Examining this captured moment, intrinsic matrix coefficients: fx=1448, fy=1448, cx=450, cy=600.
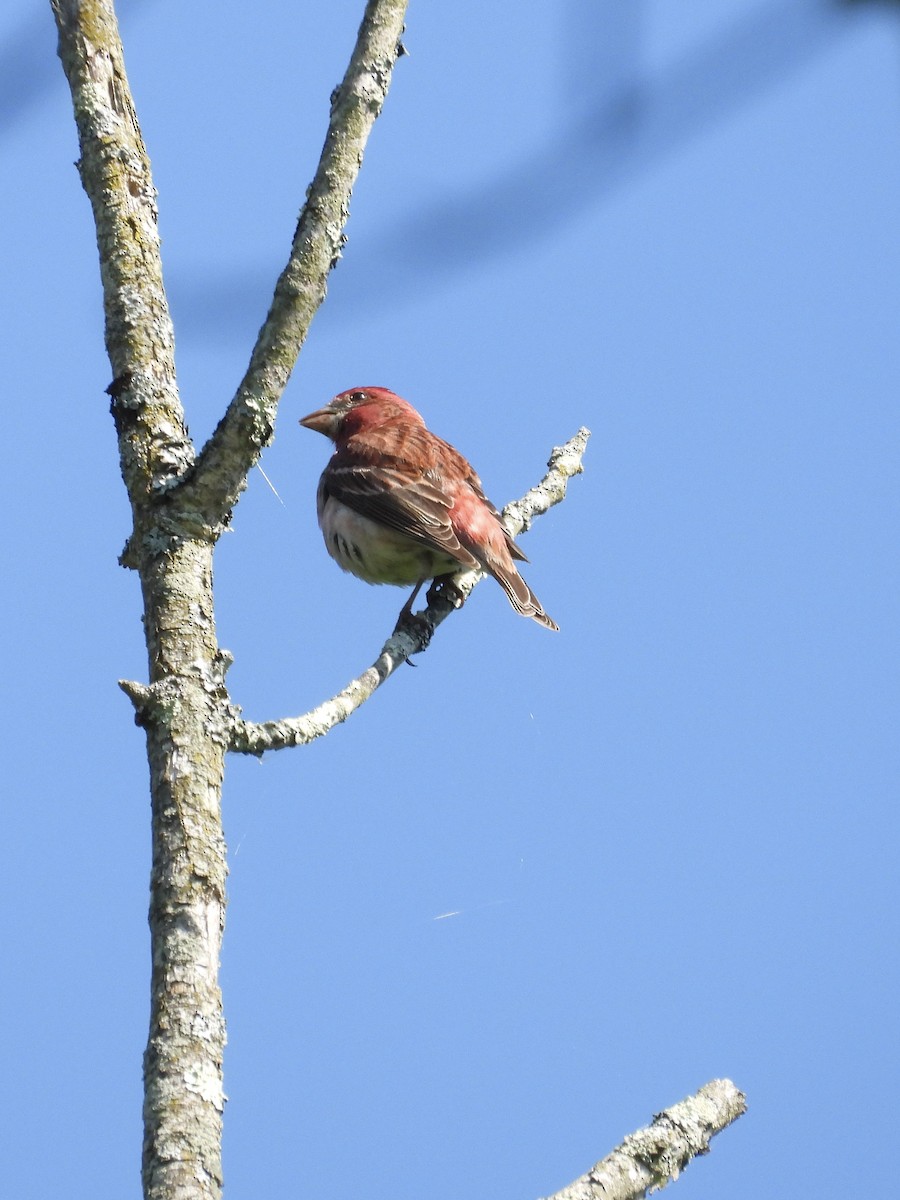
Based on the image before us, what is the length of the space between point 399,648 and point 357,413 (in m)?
5.19

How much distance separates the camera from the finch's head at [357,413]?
385 inches

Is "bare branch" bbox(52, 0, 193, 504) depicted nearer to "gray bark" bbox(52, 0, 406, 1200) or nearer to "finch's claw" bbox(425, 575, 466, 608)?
"gray bark" bbox(52, 0, 406, 1200)

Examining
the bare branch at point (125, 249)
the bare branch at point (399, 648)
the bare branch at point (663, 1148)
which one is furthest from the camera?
the bare branch at point (125, 249)

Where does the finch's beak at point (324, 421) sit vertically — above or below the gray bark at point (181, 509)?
above

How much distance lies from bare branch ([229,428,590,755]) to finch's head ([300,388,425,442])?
2.31 m

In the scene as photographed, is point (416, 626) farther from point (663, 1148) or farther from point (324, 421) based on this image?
point (324, 421)

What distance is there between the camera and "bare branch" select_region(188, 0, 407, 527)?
12.0 ft

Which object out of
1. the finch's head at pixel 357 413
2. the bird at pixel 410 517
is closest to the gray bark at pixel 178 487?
the bird at pixel 410 517

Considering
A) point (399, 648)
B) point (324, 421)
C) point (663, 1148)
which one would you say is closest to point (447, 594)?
point (399, 648)

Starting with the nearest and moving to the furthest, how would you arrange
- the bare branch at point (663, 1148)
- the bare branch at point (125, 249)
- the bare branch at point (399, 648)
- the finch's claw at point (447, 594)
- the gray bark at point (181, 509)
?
the gray bark at point (181, 509), the bare branch at point (663, 1148), the bare branch at point (399, 648), the bare branch at point (125, 249), the finch's claw at point (447, 594)

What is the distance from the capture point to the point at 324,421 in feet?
32.7

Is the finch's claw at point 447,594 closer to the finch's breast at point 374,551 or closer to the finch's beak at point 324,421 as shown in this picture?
the finch's breast at point 374,551

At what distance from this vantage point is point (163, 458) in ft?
12.5

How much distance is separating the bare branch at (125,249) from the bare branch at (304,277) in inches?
6.3
